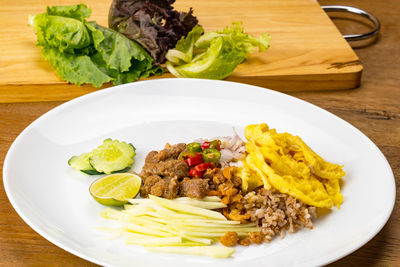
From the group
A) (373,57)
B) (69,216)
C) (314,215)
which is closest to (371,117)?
(373,57)

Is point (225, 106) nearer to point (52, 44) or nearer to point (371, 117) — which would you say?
point (371, 117)

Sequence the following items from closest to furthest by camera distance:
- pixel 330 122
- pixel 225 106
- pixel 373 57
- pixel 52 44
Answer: pixel 330 122, pixel 225 106, pixel 52 44, pixel 373 57

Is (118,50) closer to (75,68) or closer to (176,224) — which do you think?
(75,68)

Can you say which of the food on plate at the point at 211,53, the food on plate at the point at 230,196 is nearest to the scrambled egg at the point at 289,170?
the food on plate at the point at 230,196

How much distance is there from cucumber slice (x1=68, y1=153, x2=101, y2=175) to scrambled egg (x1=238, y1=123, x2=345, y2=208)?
961 mm

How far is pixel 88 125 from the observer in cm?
400

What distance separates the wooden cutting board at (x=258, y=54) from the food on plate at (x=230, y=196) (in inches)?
58.4

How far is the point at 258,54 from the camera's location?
16.8ft

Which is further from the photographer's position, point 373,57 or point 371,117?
point 373,57

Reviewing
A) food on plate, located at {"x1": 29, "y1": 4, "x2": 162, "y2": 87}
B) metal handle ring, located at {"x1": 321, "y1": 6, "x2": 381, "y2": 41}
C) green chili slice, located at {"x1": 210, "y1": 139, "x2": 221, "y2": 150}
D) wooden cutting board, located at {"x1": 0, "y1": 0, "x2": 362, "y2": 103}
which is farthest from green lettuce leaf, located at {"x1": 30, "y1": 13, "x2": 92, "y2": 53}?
metal handle ring, located at {"x1": 321, "y1": 6, "x2": 381, "y2": 41}

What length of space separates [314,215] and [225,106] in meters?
1.41

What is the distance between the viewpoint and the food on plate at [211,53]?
4.62 metres

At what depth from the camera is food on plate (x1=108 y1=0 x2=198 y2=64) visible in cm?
471

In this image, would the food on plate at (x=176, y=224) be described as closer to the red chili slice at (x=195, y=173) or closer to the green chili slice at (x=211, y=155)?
the red chili slice at (x=195, y=173)
